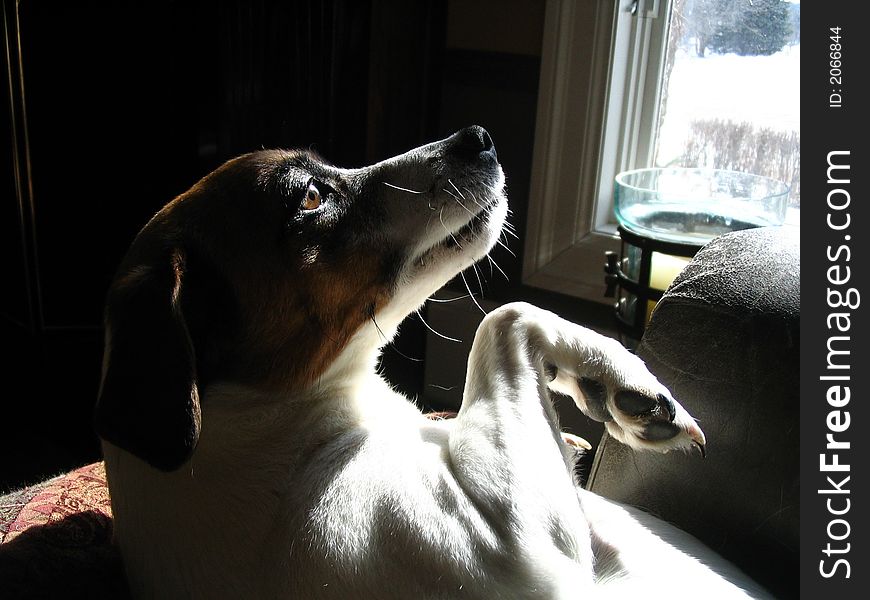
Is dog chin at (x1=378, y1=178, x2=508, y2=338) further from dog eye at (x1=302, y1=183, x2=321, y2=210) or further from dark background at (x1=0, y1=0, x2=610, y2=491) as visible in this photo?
dark background at (x1=0, y1=0, x2=610, y2=491)

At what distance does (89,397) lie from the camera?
9.71ft

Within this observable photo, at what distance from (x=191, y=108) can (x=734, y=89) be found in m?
1.44

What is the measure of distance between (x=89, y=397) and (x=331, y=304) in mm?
2020

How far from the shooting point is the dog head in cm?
115

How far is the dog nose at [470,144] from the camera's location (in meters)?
1.31

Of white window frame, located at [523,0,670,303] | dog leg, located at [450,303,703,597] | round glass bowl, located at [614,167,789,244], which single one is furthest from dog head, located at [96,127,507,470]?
white window frame, located at [523,0,670,303]

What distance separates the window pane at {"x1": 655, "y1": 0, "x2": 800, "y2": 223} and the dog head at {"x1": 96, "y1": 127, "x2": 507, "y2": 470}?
118 centimetres

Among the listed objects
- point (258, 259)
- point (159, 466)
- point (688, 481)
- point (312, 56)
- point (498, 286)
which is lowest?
point (498, 286)

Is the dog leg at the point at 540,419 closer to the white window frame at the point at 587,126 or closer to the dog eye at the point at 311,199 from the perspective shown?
the dog eye at the point at 311,199

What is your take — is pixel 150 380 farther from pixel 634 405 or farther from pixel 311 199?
pixel 634 405

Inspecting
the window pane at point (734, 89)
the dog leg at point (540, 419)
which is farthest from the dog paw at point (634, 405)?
the window pane at point (734, 89)

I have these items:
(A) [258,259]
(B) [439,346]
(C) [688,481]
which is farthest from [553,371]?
(B) [439,346]

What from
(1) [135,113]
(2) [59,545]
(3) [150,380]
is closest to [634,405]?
(3) [150,380]

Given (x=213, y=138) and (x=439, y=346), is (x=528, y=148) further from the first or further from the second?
(x=213, y=138)
